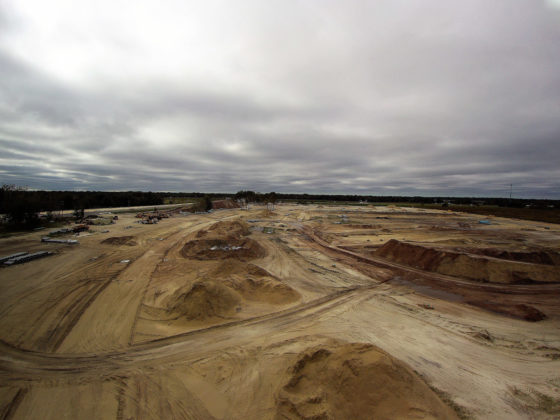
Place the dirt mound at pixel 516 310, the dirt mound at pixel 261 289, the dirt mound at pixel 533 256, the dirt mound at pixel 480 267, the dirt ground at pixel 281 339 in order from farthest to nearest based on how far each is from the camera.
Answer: the dirt mound at pixel 533 256 < the dirt mound at pixel 480 267 < the dirt mound at pixel 261 289 < the dirt mound at pixel 516 310 < the dirt ground at pixel 281 339

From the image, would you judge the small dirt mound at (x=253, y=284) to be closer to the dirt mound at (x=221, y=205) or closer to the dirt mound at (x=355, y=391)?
the dirt mound at (x=355, y=391)

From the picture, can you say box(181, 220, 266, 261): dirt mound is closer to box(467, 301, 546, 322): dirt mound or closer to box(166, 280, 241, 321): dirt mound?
box(166, 280, 241, 321): dirt mound

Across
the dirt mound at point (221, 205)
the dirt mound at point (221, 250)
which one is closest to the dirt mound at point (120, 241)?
the dirt mound at point (221, 250)

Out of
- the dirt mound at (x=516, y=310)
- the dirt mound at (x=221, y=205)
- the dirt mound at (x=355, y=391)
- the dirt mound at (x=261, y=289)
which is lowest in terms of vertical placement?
the dirt mound at (x=516, y=310)

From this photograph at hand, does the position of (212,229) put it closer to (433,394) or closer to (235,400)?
(235,400)

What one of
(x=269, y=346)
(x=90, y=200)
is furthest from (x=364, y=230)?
(x=90, y=200)

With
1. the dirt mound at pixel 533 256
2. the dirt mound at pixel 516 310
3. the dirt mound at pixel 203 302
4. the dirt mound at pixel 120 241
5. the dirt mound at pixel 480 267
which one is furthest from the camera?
the dirt mound at pixel 120 241
